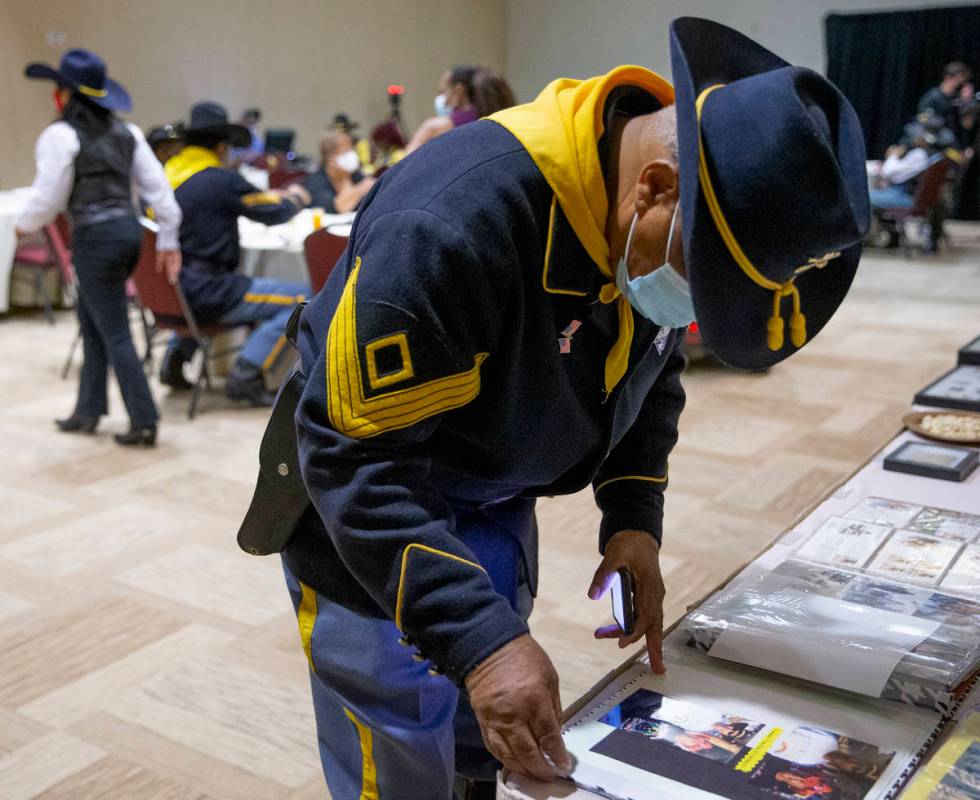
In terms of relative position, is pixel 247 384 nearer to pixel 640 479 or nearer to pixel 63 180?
pixel 63 180

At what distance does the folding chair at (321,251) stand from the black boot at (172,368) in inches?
40.5

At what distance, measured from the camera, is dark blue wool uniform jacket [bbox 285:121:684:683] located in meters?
0.96

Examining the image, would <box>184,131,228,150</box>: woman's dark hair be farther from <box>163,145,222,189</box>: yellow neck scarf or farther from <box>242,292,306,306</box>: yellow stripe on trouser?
<box>242,292,306,306</box>: yellow stripe on trouser

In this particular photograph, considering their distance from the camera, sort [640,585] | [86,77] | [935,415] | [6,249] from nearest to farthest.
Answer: [640,585]
[935,415]
[86,77]
[6,249]

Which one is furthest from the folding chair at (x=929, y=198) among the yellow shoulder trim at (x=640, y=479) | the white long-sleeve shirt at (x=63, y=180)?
the yellow shoulder trim at (x=640, y=479)

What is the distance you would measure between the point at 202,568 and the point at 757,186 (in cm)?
260

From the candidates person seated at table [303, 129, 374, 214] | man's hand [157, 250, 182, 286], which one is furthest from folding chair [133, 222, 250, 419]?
person seated at table [303, 129, 374, 214]

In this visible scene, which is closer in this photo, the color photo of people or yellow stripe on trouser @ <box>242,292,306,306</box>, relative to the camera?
the color photo of people

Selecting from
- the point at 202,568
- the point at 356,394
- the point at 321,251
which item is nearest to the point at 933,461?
the point at 356,394

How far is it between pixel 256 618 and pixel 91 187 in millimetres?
1990

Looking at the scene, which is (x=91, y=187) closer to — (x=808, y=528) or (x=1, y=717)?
(x=1, y=717)

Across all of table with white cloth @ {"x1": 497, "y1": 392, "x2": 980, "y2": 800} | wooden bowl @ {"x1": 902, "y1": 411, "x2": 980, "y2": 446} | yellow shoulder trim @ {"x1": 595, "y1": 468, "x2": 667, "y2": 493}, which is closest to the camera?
yellow shoulder trim @ {"x1": 595, "y1": 468, "x2": 667, "y2": 493}

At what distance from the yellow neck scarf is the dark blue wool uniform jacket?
12.3 feet

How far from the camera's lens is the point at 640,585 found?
128 cm
